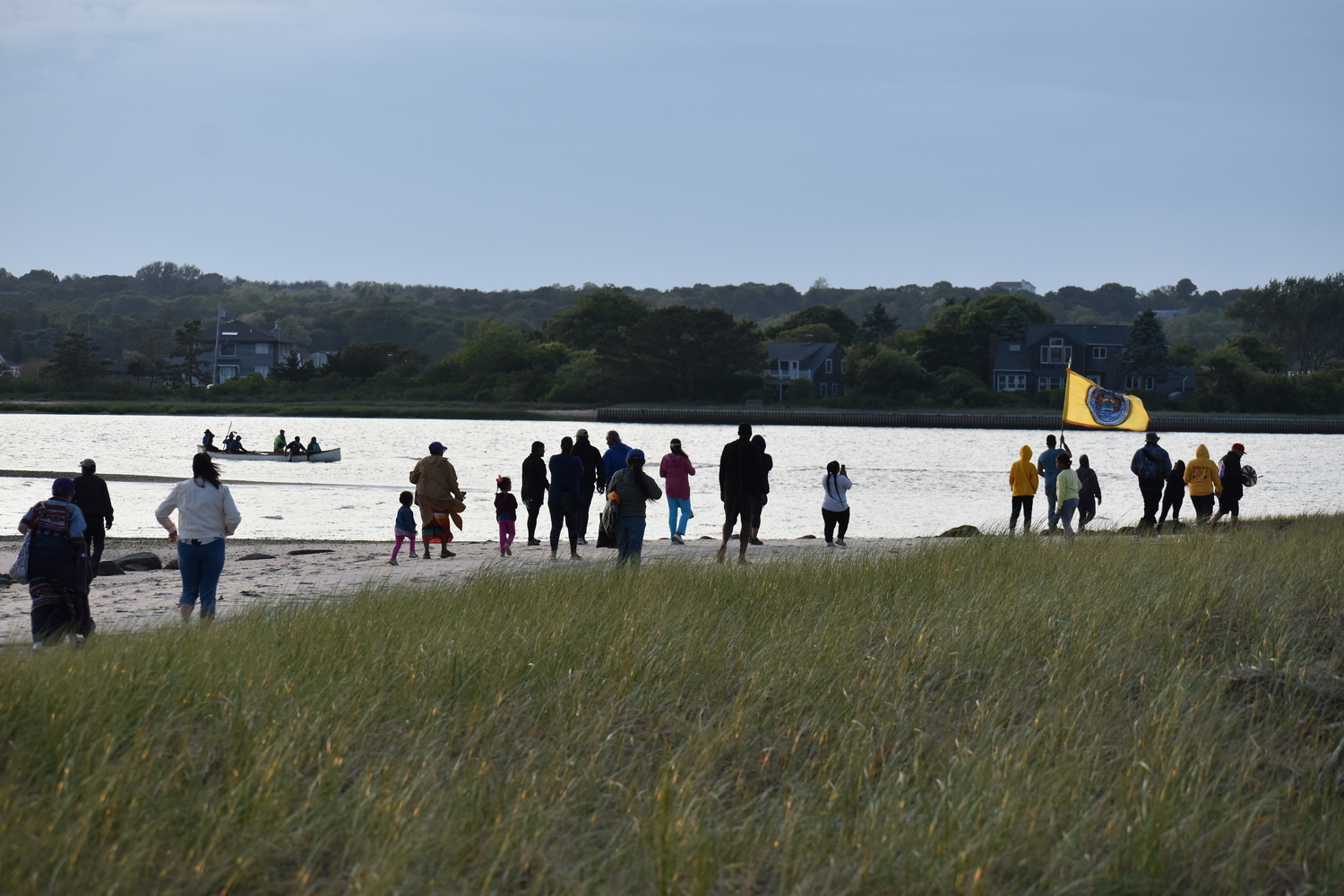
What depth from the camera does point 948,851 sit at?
15.2 feet

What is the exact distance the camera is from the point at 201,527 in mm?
9414

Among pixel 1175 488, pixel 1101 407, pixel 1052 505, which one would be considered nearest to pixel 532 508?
pixel 1052 505

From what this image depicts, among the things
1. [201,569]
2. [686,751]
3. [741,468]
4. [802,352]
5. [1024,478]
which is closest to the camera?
[686,751]

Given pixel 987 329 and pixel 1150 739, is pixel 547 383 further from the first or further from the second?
pixel 1150 739

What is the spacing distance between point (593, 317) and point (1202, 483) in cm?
10707

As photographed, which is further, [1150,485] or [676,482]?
[1150,485]

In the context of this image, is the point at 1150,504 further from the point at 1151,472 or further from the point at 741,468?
the point at 741,468

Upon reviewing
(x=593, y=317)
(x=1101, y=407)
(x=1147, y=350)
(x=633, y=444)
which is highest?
(x=593, y=317)

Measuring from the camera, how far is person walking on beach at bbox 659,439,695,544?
55.9ft

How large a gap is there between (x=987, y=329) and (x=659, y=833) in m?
104

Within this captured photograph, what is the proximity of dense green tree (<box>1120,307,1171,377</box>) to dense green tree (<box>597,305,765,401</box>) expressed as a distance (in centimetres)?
3112

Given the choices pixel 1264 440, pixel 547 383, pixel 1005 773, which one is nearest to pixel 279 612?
pixel 1005 773

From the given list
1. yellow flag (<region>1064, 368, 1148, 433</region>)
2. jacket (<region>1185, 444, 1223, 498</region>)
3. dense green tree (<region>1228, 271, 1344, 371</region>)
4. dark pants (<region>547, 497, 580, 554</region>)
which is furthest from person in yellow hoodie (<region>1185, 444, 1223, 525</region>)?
dense green tree (<region>1228, 271, 1344, 371</region>)

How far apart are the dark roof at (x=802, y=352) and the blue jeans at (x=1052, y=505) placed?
8806 centimetres
